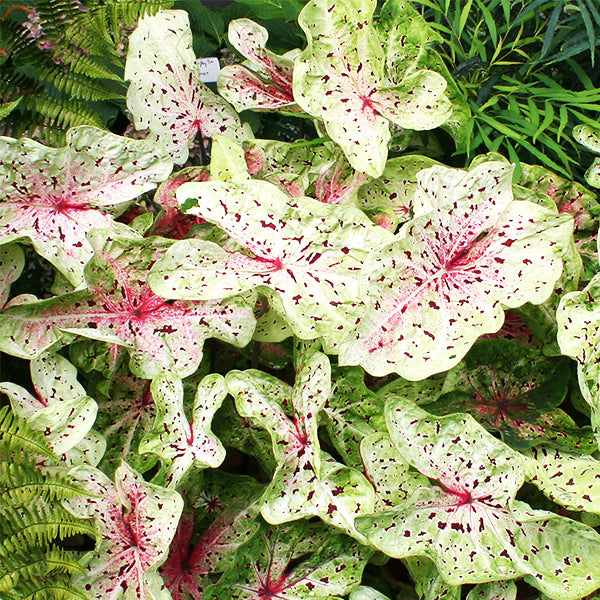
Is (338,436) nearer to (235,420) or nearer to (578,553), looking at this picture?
(235,420)

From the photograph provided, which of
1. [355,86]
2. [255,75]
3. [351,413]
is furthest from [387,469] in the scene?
[255,75]

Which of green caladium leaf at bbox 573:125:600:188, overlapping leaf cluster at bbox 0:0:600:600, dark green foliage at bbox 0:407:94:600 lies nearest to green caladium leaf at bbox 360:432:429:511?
overlapping leaf cluster at bbox 0:0:600:600

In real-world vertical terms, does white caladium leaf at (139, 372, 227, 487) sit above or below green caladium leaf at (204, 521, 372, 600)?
above

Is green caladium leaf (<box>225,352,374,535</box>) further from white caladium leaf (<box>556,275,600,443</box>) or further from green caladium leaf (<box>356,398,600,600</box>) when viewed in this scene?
white caladium leaf (<box>556,275,600,443</box>)

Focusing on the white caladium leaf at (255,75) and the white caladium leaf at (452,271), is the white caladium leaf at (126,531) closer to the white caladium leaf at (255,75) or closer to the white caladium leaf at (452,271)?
the white caladium leaf at (452,271)

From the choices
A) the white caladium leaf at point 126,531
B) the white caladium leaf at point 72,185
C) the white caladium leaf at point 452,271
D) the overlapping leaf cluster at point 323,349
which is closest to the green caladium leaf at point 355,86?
the overlapping leaf cluster at point 323,349

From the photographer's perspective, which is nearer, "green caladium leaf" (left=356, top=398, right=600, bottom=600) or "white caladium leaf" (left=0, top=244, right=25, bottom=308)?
"green caladium leaf" (left=356, top=398, right=600, bottom=600)
